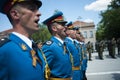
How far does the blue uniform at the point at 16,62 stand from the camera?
2314mm

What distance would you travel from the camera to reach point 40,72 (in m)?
2.52

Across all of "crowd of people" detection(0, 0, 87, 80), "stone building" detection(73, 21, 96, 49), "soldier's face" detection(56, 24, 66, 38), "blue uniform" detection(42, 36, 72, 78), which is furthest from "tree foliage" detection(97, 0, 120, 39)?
"crowd of people" detection(0, 0, 87, 80)

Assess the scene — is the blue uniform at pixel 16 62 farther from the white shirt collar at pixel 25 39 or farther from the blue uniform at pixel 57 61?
the blue uniform at pixel 57 61

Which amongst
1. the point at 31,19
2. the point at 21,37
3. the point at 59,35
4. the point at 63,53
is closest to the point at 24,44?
the point at 21,37

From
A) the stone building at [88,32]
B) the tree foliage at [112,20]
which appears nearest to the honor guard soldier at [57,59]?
the tree foliage at [112,20]

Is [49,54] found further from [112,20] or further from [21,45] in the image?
[112,20]

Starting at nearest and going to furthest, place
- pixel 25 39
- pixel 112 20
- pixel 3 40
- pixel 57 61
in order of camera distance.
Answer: pixel 3 40
pixel 25 39
pixel 57 61
pixel 112 20

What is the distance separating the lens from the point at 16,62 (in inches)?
92.4

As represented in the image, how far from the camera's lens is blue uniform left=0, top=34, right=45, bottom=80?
7.59ft

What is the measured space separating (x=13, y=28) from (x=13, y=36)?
5.8 inches

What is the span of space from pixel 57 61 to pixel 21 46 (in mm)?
1852

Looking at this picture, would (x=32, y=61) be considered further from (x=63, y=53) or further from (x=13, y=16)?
(x=63, y=53)

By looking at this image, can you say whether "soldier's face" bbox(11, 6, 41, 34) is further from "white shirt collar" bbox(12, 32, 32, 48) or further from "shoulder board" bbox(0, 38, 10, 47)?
"shoulder board" bbox(0, 38, 10, 47)

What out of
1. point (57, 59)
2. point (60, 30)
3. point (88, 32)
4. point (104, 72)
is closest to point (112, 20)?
point (104, 72)
